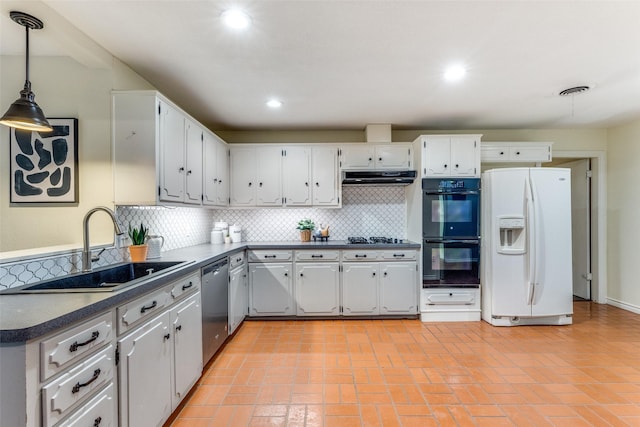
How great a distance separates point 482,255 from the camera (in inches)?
146

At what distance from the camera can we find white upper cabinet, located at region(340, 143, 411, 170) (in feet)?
13.2

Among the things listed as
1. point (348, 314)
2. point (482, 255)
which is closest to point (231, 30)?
point (348, 314)

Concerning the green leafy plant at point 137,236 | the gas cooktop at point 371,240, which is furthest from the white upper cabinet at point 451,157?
the green leafy plant at point 137,236

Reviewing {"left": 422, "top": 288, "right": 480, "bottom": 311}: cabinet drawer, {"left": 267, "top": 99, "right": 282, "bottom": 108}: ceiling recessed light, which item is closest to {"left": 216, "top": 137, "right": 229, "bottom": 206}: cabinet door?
{"left": 267, "top": 99, "right": 282, "bottom": 108}: ceiling recessed light

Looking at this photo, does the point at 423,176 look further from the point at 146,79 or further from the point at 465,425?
the point at 146,79

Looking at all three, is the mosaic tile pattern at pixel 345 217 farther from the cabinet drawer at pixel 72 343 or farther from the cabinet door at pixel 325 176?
the cabinet drawer at pixel 72 343

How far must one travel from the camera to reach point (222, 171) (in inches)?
151

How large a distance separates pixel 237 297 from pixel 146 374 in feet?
5.75

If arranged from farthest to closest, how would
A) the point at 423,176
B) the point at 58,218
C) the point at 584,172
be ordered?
the point at 584,172 < the point at 423,176 < the point at 58,218

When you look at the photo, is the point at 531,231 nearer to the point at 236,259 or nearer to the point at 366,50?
the point at 366,50

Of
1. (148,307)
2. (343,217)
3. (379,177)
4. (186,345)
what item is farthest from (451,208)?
(148,307)

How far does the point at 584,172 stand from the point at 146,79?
19.5 ft

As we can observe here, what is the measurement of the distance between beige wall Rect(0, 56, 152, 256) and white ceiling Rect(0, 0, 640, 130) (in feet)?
0.50

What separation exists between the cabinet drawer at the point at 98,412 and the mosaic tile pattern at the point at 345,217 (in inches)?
121
